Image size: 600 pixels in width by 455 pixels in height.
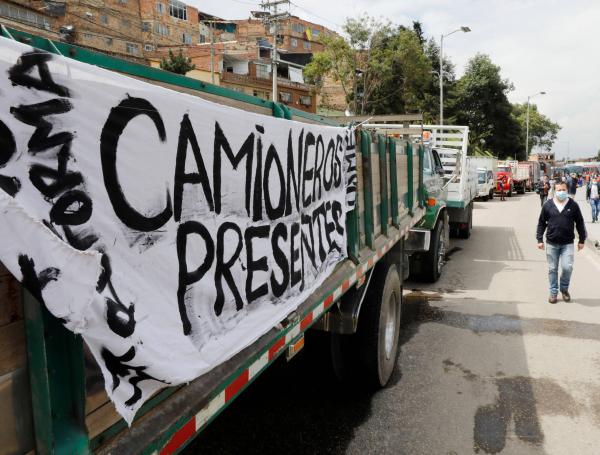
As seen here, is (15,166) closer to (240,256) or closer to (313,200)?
(240,256)

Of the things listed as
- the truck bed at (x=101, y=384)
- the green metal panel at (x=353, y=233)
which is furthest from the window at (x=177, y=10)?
the truck bed at (x=101, y=384)

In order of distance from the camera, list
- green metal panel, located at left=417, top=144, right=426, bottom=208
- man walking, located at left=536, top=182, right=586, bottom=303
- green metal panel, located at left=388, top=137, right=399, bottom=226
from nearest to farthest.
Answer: green metal panel, located at left=388, top=137, right=399, bottom=226
green metal panel, located at left=417, top=144, right=426, bottom=208
man walking, located at left=536, top=182, right=586, bottom=303

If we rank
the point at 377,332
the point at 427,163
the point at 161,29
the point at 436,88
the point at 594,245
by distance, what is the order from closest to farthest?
the point at 377,332
the point at 427,163
the point at 594,245
the point at 436,88
the point at 161,29

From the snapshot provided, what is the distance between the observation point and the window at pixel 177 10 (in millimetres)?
63344

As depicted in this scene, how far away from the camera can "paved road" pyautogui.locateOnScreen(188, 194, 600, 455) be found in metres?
3.80

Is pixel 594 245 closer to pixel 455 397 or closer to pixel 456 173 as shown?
pixel 456 173

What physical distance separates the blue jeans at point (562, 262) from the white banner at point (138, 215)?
20.7ft

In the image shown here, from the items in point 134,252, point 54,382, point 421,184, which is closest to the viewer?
point 54,382

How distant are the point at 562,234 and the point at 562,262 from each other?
46 cm

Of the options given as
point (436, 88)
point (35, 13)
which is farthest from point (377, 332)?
point (35, 13)

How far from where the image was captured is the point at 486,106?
49500mm

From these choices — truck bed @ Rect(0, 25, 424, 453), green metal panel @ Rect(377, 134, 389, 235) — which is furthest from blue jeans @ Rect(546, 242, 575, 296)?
truck bed @ Rect(0, 25, 424, 453)

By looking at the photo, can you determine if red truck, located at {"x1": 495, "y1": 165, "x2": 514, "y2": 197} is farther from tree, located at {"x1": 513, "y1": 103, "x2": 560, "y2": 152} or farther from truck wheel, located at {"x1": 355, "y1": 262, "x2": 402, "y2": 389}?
tree, located at {"x1": 513, "y1": 103, "x2": 560, "y2": 152}

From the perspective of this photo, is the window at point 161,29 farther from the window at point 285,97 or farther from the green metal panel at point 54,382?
the green metal panel at point 54,382
